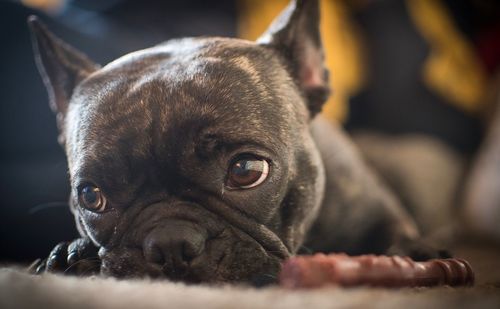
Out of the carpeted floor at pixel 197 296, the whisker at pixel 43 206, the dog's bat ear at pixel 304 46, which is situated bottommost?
the whisker at pixel 43 206

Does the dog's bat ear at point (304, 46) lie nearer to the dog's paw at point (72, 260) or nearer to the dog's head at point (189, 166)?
the dog's head at point (189, 166)

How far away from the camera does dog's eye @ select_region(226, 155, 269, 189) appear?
955 millimetres

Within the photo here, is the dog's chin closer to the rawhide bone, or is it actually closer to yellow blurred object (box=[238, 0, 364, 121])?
the rawhide bone

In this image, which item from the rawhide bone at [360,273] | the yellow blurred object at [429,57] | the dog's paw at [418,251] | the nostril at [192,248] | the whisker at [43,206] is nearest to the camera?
the rawhide bone at [360,273]

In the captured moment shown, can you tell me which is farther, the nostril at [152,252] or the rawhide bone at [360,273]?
the nostril at [152,252]

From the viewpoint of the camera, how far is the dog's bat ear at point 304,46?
1.20 metres

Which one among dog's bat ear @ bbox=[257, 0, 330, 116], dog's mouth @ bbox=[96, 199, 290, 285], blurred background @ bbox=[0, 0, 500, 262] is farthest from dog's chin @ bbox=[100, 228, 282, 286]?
dog's bat ear @ bbox=[257, 0, 330, 116]

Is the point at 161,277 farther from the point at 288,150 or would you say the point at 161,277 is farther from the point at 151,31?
the point at 151,31

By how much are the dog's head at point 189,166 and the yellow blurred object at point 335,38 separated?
443 millimetres

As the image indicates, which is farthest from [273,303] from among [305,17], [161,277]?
[305,17]

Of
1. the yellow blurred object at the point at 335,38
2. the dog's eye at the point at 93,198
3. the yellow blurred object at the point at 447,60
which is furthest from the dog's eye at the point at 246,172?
the yellow blurred object at the point at 447,60

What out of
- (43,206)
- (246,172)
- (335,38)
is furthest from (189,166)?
(335,38)

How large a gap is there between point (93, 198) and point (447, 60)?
65.7 inches

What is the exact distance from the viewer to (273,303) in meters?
0.63
